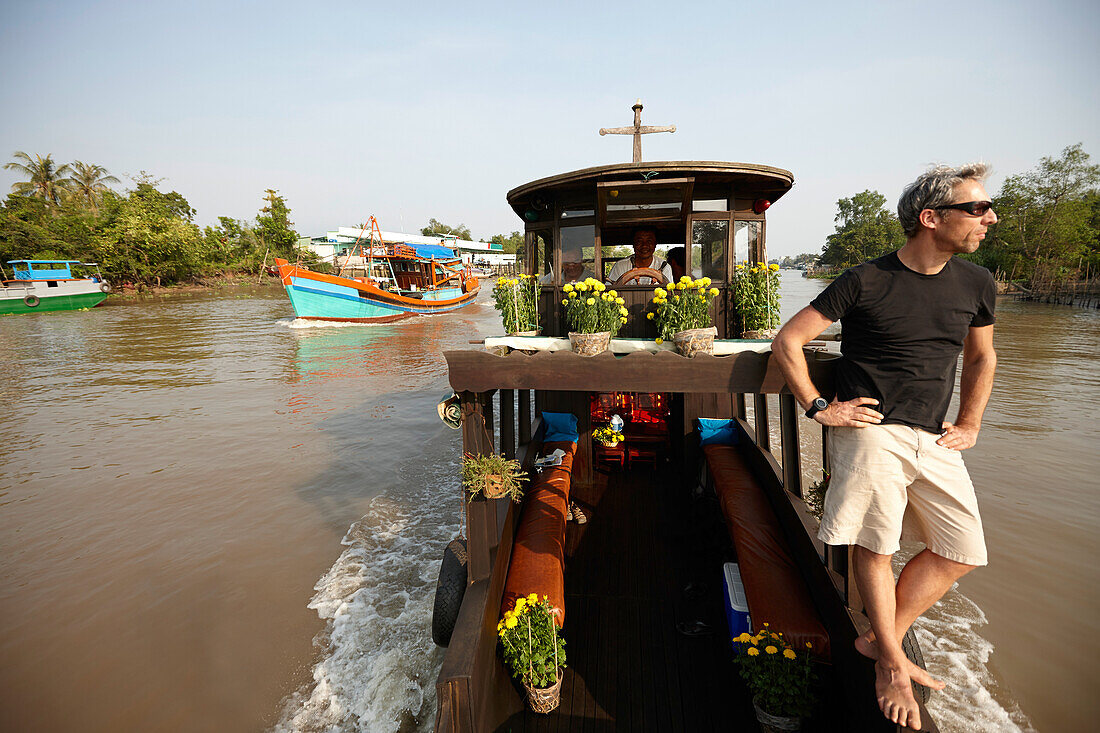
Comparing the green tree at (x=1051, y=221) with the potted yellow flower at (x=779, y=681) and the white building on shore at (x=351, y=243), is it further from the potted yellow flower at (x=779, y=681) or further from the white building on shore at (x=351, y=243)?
the white building on shore at (x=351, y=243)

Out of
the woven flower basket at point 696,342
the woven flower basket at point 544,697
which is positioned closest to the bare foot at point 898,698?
the woven flower basket at point 696,342

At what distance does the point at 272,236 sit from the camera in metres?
A: 67.1

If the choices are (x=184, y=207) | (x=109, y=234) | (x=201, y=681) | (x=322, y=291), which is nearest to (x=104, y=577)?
(x=201, y=681)

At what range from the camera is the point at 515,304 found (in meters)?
5.55

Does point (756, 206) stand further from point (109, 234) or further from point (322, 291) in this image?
point (109, 234)

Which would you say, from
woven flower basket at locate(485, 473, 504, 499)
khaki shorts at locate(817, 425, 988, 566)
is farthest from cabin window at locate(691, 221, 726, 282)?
khaki shorts at locate(817, 425, 988, 566)

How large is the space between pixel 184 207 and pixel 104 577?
81.3 meters

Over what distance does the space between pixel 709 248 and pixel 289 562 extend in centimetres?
808

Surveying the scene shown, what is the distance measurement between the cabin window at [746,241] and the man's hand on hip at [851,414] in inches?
166

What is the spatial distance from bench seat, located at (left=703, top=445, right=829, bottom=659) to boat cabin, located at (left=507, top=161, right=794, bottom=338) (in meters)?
1.87

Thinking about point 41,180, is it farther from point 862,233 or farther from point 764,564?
point 862,233

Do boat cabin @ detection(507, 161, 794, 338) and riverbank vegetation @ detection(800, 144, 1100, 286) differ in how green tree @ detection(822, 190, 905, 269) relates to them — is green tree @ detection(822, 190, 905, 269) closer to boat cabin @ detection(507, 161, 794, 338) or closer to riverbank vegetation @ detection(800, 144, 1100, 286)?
riverbank vegetation @ detection(800, 144, 1100, 286)

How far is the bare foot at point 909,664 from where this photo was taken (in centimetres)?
244

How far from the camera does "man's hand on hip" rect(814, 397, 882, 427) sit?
7.55 ft
